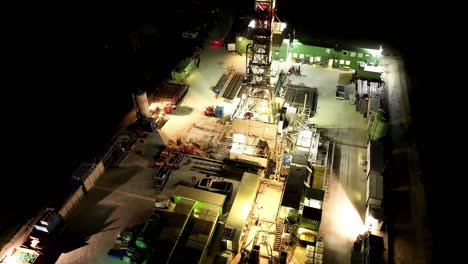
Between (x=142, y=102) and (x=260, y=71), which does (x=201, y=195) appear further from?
(x=142, y=102)

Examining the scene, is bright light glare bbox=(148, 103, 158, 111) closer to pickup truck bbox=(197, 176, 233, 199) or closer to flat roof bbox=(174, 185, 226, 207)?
pickup truck bbox=(197, 176, 233, 199)


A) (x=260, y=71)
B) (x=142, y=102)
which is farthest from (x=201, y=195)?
(x=142, y=102)

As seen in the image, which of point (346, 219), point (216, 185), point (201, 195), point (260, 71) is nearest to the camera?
point (201, 195)

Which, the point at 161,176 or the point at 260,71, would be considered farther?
the point at 260,71

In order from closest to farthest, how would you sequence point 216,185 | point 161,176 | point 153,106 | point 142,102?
point 216,185 → point 161,176 → point 142,102 → point 153,106

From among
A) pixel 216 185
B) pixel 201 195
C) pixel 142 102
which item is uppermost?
pixel 142 102

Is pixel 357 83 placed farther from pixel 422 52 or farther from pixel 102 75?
pixel 102 75

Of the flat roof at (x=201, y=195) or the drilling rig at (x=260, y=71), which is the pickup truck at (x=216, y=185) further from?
the drilling rig at (x=260, y=71)

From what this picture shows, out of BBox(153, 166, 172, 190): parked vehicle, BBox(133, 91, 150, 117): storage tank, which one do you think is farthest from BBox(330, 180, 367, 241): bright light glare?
BBox(133, 91, 150, 117): storage tank

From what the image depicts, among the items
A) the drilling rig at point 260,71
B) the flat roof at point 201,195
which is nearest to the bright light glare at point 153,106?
the drilling rig at point 260,71
